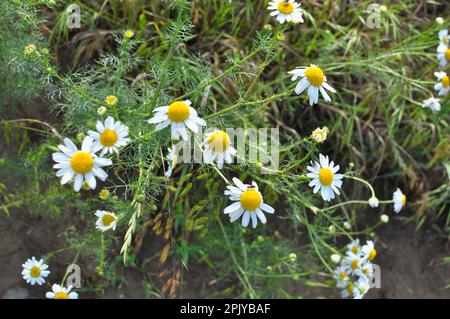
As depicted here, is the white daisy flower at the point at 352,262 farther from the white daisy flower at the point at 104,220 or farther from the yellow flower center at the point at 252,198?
the white daisy flower at the point at 104,220

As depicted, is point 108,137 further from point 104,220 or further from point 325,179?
point 325,179

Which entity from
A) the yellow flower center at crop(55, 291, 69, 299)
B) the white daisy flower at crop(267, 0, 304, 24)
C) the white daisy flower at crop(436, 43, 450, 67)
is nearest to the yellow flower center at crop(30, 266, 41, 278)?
the yellow flower center at crop(55, 291, 69, 299)

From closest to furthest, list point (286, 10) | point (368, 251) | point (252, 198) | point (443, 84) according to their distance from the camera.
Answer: point (252, 198)
point (286, 10)
point (368, 251)
point (443, 84)

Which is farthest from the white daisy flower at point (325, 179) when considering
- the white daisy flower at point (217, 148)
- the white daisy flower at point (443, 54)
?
the white daisy flower at point (443, 54)

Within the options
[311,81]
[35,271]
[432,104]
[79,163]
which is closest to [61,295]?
[35,271]

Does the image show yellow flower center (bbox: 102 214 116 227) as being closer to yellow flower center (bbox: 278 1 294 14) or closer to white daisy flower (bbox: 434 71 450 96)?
yellow flower center (bbox: 278 1 294 14)
